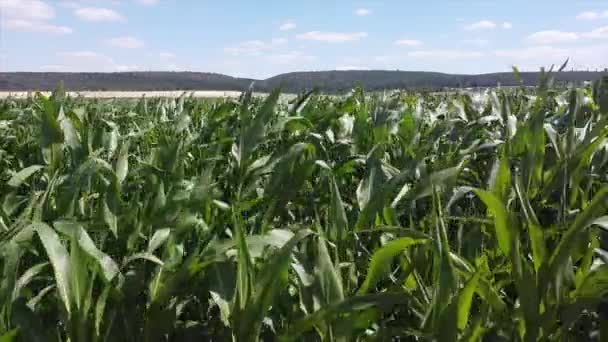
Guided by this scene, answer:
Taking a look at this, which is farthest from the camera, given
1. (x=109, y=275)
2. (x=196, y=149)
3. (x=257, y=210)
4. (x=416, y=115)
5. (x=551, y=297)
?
(x=416, y=115)

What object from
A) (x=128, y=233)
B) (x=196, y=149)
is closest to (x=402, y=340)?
(x=128, y=233)

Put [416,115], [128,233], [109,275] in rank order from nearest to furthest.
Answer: [109,275] < [128,233] < [416,115]

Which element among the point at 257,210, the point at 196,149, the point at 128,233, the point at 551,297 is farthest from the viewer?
the point at 196,149

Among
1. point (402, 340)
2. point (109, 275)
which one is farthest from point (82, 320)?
point (402, 340)

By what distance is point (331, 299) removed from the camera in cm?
97

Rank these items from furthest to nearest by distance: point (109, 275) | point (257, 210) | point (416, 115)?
point (416, 115)
point (257, 210)
point (109, 275)

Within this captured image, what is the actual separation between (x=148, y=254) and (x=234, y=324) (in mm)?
258

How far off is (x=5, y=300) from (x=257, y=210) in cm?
79

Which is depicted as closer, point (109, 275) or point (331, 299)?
point (331, 299)

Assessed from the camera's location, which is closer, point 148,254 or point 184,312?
point 148,254

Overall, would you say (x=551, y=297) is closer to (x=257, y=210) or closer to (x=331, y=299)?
(x=331, y=299)

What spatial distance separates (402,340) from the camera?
117cm

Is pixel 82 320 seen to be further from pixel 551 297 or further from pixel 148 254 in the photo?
pixel 551 297

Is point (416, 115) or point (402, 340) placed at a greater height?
point (416, 115)
